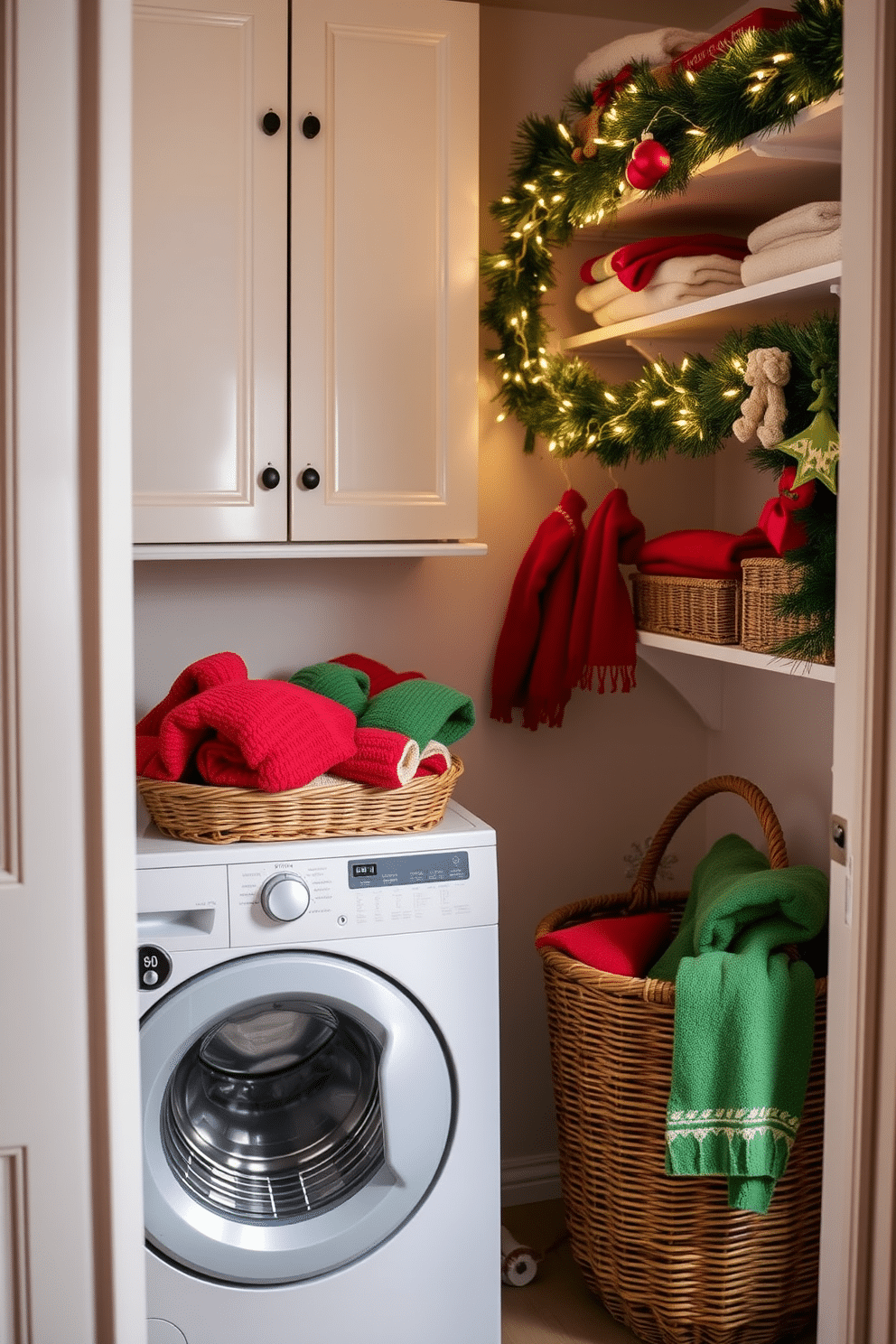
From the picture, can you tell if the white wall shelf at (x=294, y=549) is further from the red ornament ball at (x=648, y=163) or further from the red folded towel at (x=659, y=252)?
the red ornament ball at (x=648, y=163)

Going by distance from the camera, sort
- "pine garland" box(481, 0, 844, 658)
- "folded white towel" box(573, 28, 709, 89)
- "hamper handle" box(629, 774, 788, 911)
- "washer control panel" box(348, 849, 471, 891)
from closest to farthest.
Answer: "pine garland" box(481, 0, 844, 658) → "washer control panel" box(348, 849, 471, 891) → "folded white towel" box(573, 28, 709, 89) → "hamper handle" box(629, 774, 788, 911)

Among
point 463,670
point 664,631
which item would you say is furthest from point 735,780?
point 463,670

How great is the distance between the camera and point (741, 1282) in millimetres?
1896

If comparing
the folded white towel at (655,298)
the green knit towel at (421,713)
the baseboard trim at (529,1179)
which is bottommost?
the baseboard trim at (529,1179)

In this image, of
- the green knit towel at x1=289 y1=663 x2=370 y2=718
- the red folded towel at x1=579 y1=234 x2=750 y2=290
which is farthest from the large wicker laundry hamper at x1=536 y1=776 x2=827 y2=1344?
the red folded towel at x1=579 y1=234 x2=750 y2=290

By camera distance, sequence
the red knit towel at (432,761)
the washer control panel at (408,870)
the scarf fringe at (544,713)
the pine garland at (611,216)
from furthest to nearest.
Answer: the scarf fringe at (544,713) < the red knit towel at (432,761) < the washer control panel at (408,870) < the pine garland at (611,216)

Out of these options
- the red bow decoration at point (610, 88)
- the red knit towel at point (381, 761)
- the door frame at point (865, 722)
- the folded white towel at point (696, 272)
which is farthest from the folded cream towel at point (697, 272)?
the red knit towel at point (381, 761)

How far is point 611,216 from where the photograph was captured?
2.16 m

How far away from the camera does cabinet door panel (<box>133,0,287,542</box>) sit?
1.93 m

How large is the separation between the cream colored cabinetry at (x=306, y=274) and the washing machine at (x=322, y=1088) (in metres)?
0.61

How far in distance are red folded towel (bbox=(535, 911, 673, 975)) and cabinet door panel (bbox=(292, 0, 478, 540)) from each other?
0.74m

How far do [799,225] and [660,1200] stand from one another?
1500 mm

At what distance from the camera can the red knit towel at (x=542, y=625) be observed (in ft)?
7.64

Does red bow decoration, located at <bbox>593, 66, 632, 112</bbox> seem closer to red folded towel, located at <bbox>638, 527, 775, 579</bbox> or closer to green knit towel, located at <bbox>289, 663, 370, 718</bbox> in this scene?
red folded towel, located at <bbox>638, 527, 775, 579</bbox>
